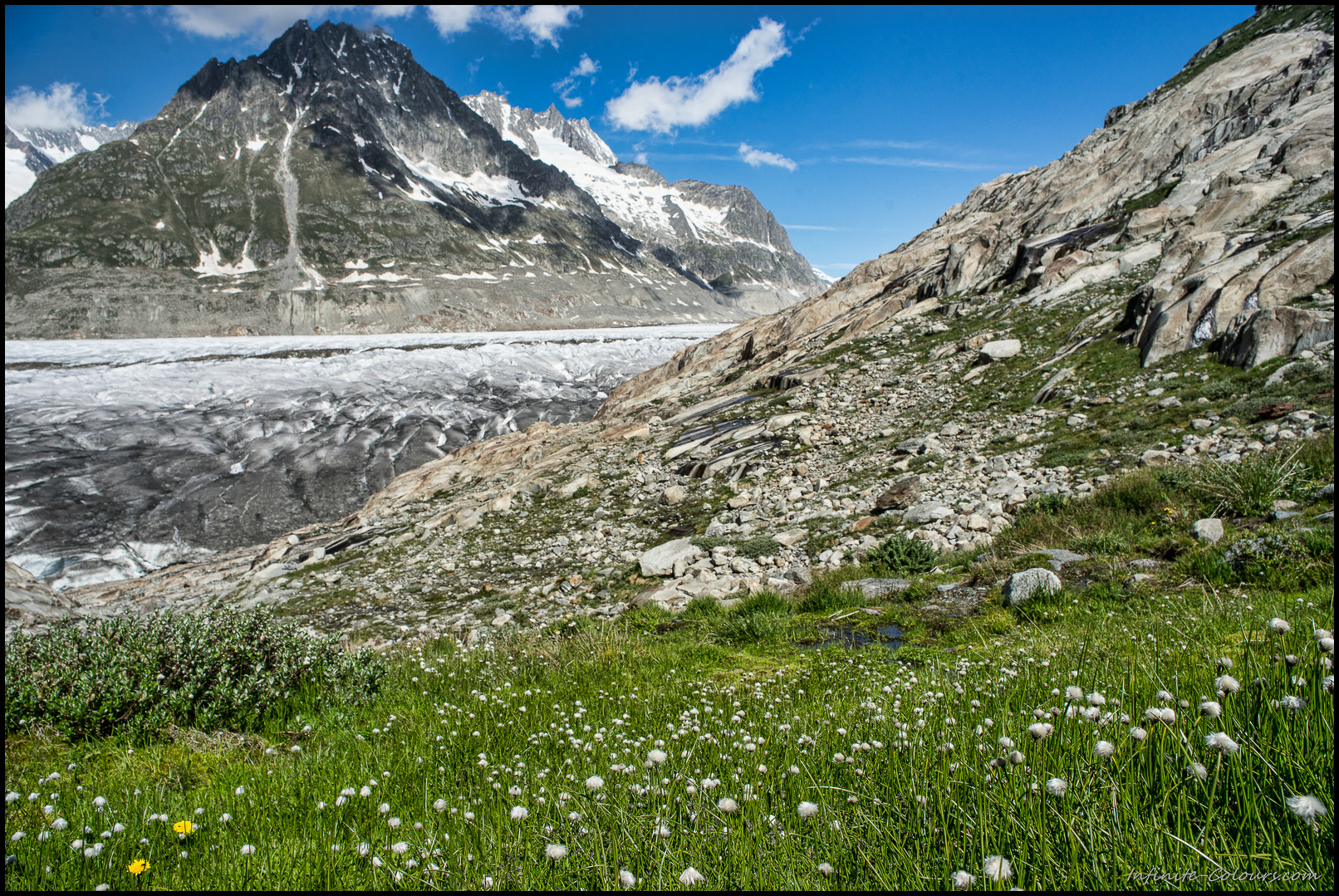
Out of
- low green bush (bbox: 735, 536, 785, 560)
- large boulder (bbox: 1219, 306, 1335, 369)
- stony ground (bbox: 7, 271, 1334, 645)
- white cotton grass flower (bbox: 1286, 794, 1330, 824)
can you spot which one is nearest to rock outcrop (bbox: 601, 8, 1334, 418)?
large boulder (bbox: 1219, 306, 1335, 369)

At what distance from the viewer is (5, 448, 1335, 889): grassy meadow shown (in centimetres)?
214

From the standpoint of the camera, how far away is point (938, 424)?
16.5 meters

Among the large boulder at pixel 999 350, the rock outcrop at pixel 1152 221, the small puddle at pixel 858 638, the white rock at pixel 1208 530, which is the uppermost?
the rock outcrop at pixel 1152 221

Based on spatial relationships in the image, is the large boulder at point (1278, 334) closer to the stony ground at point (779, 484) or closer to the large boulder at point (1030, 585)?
the stony ground at point (779, 484)

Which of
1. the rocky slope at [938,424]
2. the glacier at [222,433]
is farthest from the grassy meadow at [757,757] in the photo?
the glacier at [222,433]

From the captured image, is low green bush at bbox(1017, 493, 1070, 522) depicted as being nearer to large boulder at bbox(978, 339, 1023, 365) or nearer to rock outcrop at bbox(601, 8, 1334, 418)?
rock outcrop at bbox(601, 8, 1334, 418)

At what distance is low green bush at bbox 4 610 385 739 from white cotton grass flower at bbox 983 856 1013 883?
Answer: 220 inches

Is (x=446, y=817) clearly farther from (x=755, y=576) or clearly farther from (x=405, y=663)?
(x=755, y=576)

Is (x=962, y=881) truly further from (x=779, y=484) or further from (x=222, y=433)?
(x=222, y=433)

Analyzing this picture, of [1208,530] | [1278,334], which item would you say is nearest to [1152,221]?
[1278,334]

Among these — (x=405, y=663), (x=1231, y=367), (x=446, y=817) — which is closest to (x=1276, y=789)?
(x=446, y=817)

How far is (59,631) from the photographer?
19.1 feet

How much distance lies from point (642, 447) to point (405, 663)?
14399mm

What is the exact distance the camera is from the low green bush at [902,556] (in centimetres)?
908
